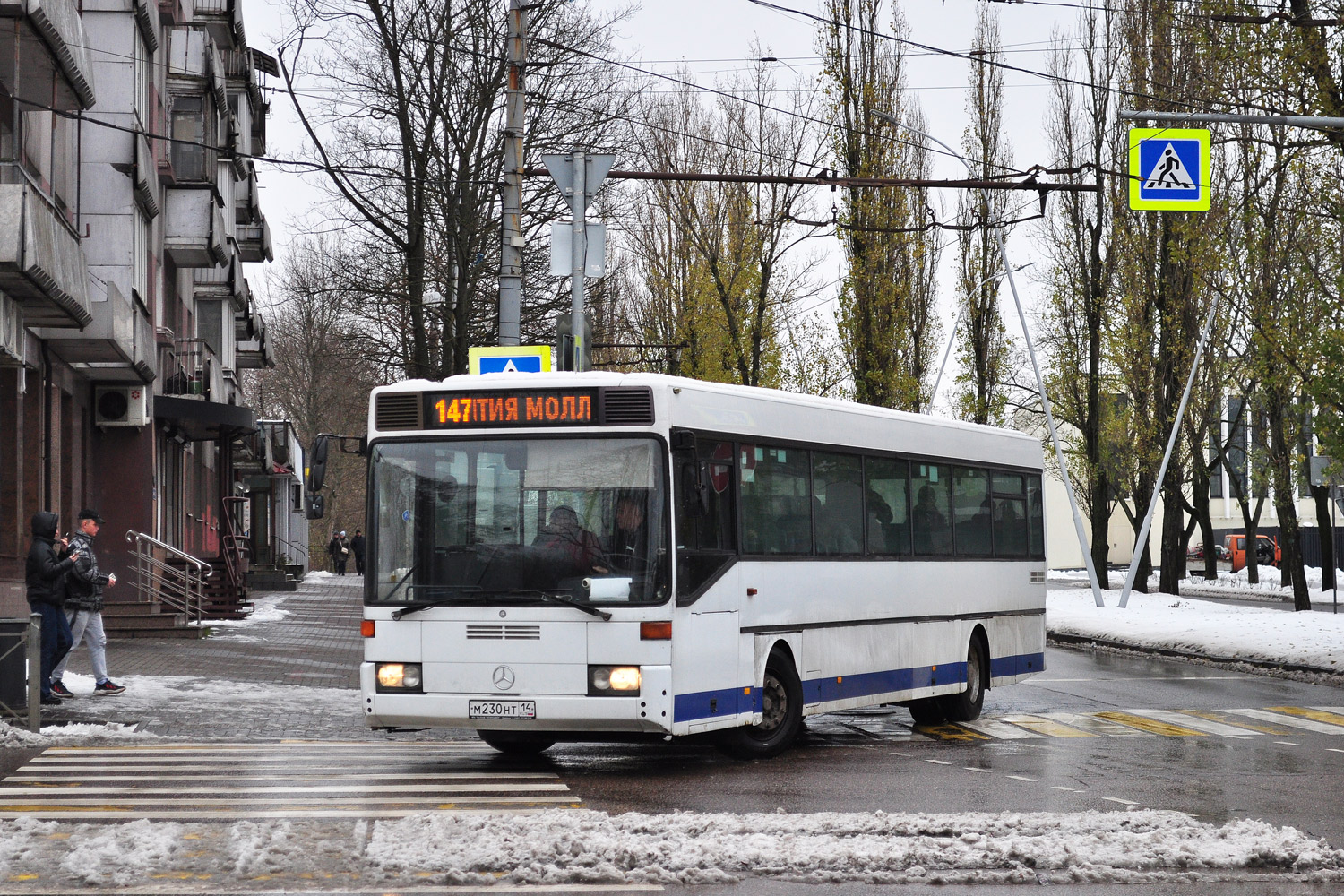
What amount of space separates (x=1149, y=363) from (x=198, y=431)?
22.3 metres

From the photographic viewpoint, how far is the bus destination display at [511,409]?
41.7 feet

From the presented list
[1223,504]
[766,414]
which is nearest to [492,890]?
[766,414]

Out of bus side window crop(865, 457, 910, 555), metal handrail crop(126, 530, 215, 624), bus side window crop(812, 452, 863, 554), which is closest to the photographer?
bus side window crop(812, 452, 863, 554)

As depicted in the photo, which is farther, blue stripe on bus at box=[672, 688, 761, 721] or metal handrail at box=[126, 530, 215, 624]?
metal handrail at box=[126, 530, 215, 624]

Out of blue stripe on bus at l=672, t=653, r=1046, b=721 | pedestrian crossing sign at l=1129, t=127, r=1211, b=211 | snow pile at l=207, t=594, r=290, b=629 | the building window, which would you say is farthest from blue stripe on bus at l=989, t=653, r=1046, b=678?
the building window

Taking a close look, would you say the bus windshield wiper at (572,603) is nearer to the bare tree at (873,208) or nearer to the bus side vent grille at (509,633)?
the bus side vent grille at (509,633)

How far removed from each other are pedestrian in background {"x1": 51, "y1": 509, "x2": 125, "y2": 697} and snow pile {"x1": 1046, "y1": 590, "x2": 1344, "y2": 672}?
16.2 metres

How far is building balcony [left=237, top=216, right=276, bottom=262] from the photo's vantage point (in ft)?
158

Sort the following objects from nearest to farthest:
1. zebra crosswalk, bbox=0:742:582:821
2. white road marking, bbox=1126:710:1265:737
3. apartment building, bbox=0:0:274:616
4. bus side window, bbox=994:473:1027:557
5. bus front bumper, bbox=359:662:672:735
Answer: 1. zebra crosswalk, bbox=0:742:582:821
2. bus front bumper, bbox=359:662:672:735
3. white road marking, bbox=1126:710:1265:737
4. bus side window, bbox=994:473:1027:557
5. apartment building, bbox=0:0:274:616

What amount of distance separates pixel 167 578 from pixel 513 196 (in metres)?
14.3

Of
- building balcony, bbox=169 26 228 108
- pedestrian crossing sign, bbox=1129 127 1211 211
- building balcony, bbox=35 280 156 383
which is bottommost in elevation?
building balcony, bbox=35 280 156 383

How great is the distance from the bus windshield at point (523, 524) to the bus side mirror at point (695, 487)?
236mm

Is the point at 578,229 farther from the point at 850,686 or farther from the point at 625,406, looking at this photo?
the point at 625,406

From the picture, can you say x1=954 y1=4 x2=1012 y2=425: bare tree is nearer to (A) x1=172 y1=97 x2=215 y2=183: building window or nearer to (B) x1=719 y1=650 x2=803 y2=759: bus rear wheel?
(A) x1=172 y1=97 x2=215 y2=183: building window
